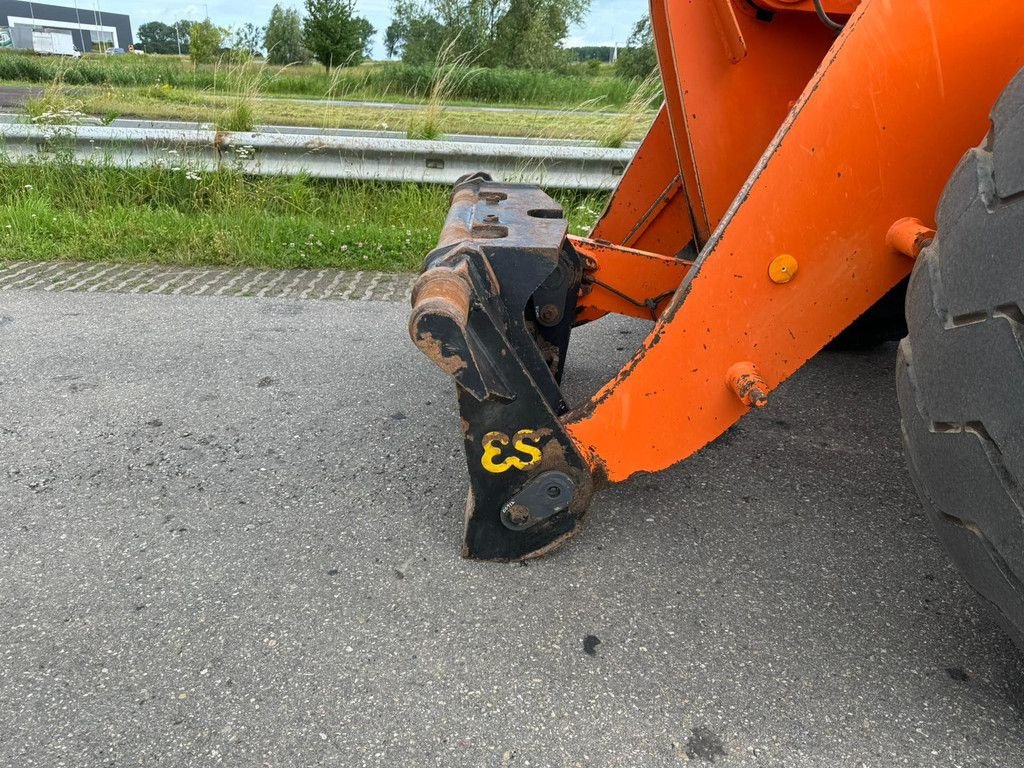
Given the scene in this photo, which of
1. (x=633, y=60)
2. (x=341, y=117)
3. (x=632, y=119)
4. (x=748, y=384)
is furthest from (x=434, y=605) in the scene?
(x=633, y=60)

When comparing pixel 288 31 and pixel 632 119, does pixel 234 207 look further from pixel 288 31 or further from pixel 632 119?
pixel 288 31

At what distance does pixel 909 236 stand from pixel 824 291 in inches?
7.7

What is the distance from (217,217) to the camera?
4977 mm

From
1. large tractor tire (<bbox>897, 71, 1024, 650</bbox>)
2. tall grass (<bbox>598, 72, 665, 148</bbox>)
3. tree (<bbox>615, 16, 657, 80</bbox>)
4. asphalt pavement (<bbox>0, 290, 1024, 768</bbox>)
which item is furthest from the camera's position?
tree (<bbox>615, 16, 657, 80</bbox>)

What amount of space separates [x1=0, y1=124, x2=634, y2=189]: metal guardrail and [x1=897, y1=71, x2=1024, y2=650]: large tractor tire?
13.4 feet

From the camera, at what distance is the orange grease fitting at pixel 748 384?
1775 millimetres

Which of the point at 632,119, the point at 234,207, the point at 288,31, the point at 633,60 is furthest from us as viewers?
the point at 288,31

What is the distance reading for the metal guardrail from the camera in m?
5.27

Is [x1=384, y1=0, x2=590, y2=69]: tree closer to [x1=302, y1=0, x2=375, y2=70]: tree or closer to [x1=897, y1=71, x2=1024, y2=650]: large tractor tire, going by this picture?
[x1=302, y1=0, x2=375, y2=70]: tree

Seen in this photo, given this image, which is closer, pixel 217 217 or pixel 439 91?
pixel 217 217

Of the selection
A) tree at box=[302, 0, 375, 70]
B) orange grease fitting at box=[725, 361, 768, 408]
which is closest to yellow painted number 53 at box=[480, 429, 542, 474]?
orange grease fitting at box=[725, 361, 768, 408]

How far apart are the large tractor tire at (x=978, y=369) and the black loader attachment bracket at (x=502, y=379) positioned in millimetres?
760

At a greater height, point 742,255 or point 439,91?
point 742,255

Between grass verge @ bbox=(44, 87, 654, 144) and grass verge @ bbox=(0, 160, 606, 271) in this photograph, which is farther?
grass verge @ bbox=(44, 87, 654, 144)
